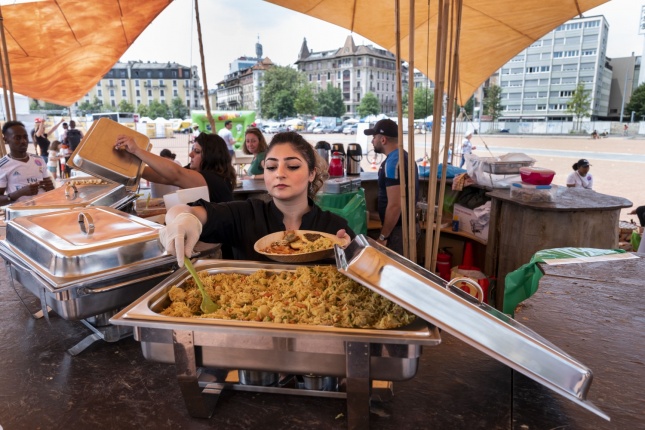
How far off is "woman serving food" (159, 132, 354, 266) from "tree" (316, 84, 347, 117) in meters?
28.4

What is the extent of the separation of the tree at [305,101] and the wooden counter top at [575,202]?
867 inches

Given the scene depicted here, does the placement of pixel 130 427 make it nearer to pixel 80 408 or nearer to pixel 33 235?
pixel 80 408

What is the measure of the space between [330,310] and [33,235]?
0.89m

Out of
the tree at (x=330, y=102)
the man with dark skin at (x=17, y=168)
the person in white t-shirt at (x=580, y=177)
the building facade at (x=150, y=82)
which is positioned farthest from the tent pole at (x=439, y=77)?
the building facade at (x=150, y=82)

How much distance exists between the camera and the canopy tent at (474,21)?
4.47 metres

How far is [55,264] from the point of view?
1029 millimetres

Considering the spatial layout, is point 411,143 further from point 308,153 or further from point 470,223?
point 470,223

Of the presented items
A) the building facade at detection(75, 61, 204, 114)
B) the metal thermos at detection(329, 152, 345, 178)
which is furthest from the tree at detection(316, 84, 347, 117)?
the building facade at detection(75, 61, 204, 114)

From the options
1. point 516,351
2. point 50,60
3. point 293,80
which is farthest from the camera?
point 293,80

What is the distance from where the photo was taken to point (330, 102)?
99.3 feet

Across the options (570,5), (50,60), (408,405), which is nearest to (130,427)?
(408,405)

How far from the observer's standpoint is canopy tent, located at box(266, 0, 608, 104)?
176 inches

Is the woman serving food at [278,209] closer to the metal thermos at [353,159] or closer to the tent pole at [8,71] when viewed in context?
the tent pole at [8,71]

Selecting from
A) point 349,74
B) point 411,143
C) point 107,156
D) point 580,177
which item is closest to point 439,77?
point 411,143
